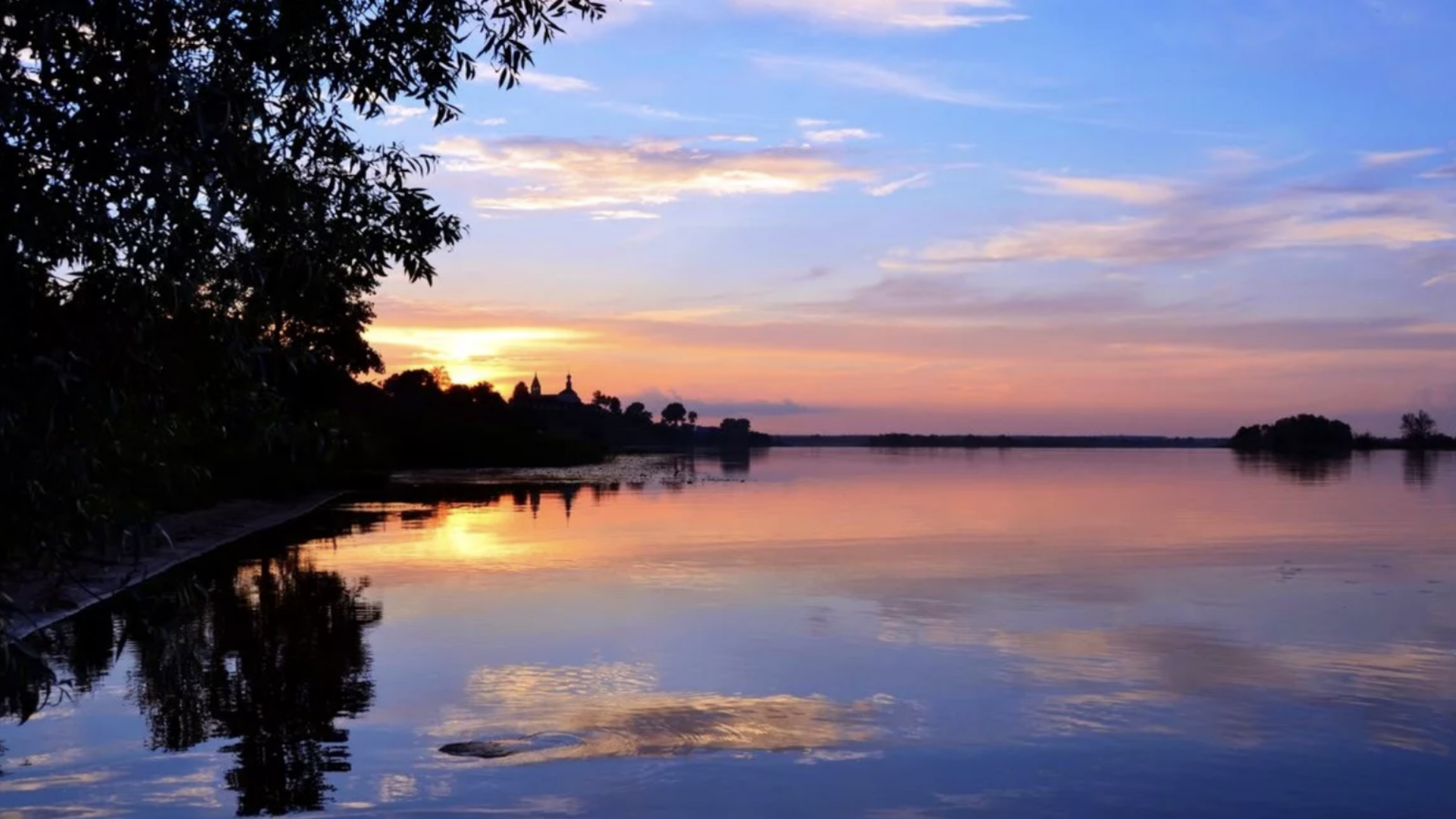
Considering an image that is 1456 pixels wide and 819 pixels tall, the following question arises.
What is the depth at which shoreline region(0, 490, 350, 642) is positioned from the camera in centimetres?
823

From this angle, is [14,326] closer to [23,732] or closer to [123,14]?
[123,14]

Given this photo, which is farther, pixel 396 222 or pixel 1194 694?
pixel 1194 694

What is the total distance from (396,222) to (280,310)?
33.8 inches

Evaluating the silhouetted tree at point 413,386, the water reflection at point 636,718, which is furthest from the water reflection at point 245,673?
the silhouetted tree at point 413,386

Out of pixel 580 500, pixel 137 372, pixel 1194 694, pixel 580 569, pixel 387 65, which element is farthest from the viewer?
pixel 580 500

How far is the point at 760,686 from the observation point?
1526 centimetres

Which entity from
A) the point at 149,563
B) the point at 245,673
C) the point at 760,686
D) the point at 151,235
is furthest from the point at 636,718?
the point at 149,563

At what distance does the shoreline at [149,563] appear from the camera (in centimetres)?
823

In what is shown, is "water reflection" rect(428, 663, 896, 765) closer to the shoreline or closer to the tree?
the shoreline

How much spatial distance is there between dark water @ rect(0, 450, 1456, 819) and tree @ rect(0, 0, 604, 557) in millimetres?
872

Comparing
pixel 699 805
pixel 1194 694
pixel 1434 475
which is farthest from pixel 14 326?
pixel 1434 475

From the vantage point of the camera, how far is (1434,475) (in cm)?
9350

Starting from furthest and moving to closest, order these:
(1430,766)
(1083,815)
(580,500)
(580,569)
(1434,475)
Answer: (1434,475)
(580,500)
(580,569)
(1430,766)
(1083,815)

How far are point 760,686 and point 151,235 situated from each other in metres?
10.00
